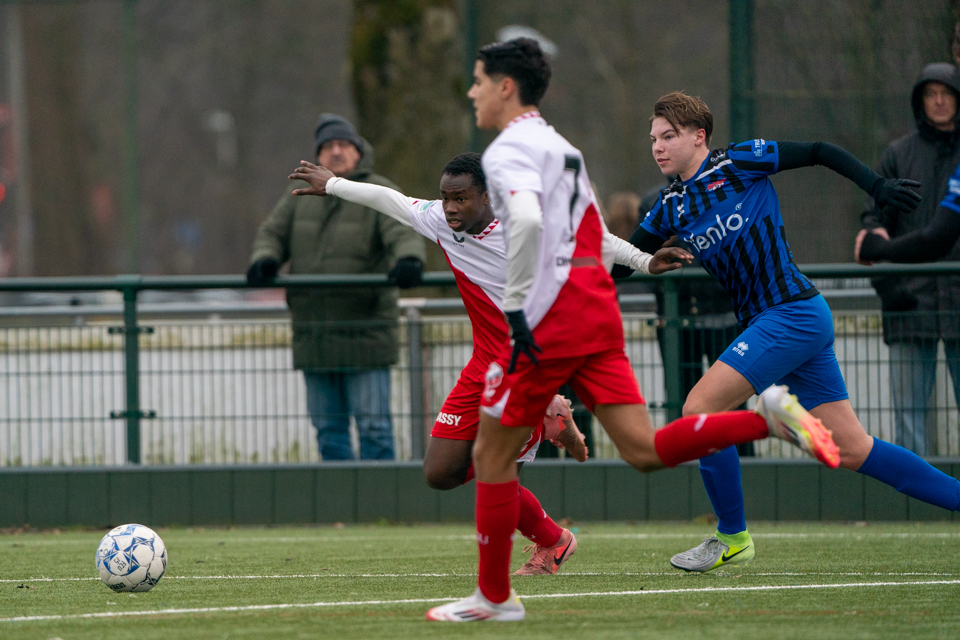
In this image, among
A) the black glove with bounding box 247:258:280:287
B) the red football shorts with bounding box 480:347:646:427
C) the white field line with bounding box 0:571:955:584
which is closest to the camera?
the red football shorts with bounding box 480:347:646:427

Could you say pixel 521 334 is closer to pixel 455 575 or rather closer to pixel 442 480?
pixel 442 480

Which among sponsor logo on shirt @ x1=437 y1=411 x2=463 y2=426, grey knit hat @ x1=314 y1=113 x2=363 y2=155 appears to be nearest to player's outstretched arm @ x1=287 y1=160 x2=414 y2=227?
sponsor logo on shirt @ x1=437 y1=411 x2=463 y2=426

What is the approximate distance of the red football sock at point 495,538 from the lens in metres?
4.55

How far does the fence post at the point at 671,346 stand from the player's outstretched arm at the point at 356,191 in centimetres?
335

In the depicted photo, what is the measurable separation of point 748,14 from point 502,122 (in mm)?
6343

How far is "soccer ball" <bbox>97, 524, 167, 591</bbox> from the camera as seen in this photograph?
5422 mm

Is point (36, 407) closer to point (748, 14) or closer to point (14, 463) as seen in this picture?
point (14, 463)

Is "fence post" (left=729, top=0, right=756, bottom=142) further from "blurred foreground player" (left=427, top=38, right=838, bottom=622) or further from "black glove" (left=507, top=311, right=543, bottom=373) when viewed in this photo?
"black glove" (left=507, top=311, right=543, bottom=373)

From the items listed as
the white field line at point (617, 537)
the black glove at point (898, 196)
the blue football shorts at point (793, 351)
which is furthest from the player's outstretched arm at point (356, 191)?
the white field line at point (617, 537)

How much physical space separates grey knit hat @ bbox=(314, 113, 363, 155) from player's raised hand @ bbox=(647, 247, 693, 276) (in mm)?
3836

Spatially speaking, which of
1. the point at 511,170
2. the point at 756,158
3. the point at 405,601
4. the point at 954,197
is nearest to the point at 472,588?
the point at 405,601

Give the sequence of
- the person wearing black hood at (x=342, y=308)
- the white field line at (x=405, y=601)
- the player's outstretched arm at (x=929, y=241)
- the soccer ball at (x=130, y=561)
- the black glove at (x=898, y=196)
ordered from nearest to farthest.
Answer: the white field line at (x=405, y=601)
the player's outstretched arm at (x=929, y=241)
the black glove at (x=898, y=196)
the soccer ball at (x=130, y=561)
the person wearing black hood at (x=342, y=308)

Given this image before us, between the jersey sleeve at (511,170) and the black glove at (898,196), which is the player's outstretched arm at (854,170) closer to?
the black glove at (898,196)

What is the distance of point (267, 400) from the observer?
8992 mm
